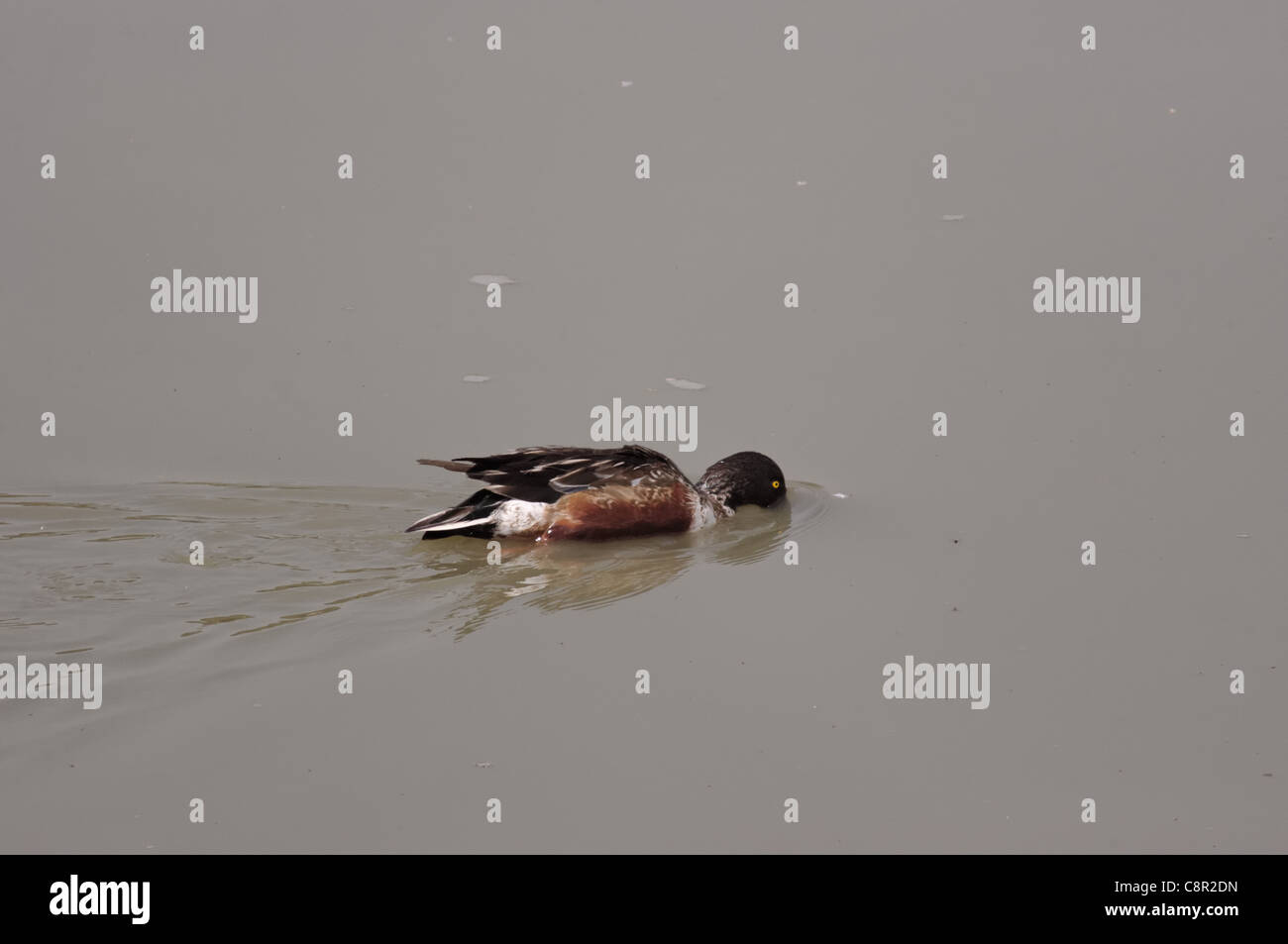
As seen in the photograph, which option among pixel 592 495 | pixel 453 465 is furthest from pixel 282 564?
pixel 592 495

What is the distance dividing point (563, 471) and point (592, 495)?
0.27 meters

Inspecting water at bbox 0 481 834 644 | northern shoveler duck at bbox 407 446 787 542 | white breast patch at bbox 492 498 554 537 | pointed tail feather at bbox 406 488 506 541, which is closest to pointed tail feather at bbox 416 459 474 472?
northern shoveler duck at bbox 407 446 787 542

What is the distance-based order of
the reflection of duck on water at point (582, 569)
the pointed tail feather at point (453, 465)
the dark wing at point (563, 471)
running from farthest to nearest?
the dark wing at point (563, 471) → the pointed tail feather at point (453, 465) → the reflection of duck on water at point (582, 569)

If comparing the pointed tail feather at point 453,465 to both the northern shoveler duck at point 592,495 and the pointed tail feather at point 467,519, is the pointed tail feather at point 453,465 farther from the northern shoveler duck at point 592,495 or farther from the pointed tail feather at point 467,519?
the pointed tail feather at point 467,519

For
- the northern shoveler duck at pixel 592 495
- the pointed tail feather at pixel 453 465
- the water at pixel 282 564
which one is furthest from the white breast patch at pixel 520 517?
the pointed tail feather at pixel 453 465

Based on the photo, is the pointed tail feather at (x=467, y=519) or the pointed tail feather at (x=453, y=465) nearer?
the pointed tail feather at (x=453, y=465)

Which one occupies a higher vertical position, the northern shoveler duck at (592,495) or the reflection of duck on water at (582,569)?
the northern shoveler duck at (592,495)

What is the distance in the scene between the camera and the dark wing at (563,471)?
9.35 metres

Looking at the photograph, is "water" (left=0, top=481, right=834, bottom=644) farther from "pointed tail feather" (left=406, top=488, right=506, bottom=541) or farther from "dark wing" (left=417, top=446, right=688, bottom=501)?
"dark wing" (left=417, top=446, right=688, bottom=501)

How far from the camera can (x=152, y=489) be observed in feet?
31.1

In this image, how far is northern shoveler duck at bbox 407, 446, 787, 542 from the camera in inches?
369

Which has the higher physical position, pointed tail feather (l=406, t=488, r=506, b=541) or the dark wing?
the dark wing

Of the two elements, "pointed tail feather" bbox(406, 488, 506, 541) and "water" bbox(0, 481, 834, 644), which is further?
"pointed tail feather" bbox(406, 488, 506, 541)

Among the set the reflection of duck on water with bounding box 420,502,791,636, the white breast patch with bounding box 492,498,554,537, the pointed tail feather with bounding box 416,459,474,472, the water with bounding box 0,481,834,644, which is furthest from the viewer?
the white breast patch with bounding box 492,498,554,537
